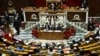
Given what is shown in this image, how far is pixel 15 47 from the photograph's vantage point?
19.2 metres

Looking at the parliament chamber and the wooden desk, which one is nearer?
the parliament chamber

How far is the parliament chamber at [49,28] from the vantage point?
1911 cm

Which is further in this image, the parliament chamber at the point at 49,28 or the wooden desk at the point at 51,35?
the wooden desk at the point at 51,35

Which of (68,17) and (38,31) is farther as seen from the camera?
(68,17)

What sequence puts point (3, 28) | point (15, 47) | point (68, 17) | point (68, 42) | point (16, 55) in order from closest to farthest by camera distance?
point (16, 55), point (15, 47), point (68, 42), point (3, 28), point (68, 17)

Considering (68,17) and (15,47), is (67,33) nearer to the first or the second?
(68,17)

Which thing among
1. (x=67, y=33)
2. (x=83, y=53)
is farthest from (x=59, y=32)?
(x=83, y=53)

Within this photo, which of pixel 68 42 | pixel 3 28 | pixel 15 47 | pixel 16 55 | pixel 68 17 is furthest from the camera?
pixel 68 17

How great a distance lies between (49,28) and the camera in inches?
912

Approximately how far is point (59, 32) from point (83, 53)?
4463mm

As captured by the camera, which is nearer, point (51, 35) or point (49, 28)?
point (51, 35)

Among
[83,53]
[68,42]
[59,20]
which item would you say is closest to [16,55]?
[83,53]

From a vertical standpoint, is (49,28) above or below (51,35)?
above

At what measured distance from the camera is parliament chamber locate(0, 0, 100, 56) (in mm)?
19109
